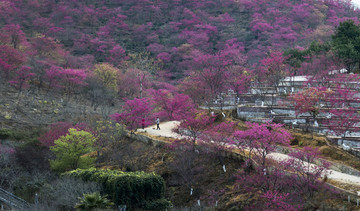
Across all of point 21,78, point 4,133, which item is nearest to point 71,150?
point 4,133

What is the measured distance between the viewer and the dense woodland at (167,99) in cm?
2180

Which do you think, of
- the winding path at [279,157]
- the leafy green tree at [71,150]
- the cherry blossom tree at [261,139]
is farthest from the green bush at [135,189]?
the leafy green tree at [71,150]

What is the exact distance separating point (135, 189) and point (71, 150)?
9.53 meters

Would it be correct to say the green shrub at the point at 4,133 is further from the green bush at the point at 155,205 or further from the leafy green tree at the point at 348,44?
the leafy green tree at the point at 348,44

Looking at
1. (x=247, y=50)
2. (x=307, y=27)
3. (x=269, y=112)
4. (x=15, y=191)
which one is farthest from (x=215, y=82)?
(x=307, y=27)

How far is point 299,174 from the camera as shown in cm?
1966

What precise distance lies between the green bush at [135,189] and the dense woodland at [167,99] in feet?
0.20

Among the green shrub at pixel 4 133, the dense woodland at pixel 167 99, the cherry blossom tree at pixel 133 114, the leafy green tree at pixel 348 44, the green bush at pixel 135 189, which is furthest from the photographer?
the leafy green tree at pixel 348 44

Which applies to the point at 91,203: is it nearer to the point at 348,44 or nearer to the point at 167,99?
the point at 167,99

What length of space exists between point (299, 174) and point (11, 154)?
22174mm

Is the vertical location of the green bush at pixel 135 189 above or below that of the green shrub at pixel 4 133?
above

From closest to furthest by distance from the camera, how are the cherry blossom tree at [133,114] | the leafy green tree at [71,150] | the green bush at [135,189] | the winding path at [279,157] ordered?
the winding path at [279,157]
the green bush at [135,189]
the leafy green tree at [71,150]
the cherry blossom tree at [133,114]

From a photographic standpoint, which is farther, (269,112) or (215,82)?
(215,82)

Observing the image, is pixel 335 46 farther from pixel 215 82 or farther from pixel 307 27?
pixel 307 27
